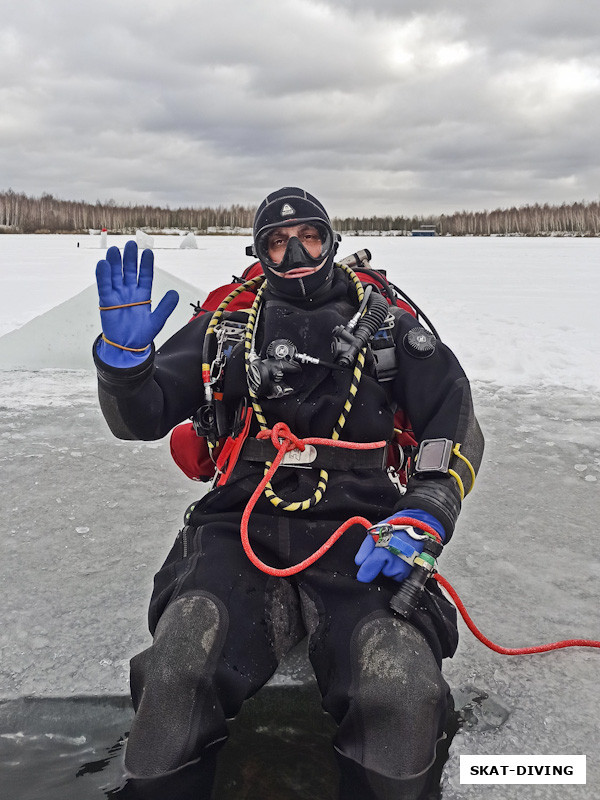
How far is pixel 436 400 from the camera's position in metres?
2.05

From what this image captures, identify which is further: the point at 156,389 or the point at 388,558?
the point at 156,389

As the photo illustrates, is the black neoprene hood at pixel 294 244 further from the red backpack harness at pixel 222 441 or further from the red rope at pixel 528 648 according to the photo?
the red rope at pixel 528 648

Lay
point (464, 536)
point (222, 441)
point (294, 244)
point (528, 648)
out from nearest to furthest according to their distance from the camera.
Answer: point (528, 648)
point (294, 244)
point (222, 441)
point (464, 536)

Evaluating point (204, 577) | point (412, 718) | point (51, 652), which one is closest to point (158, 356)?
point (204, 577)

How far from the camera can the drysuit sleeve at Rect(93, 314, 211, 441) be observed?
1.98m

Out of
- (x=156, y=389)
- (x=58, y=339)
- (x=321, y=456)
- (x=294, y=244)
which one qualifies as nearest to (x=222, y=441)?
(x=156, y=389)

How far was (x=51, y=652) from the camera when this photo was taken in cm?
199

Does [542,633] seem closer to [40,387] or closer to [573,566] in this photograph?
[573,566]

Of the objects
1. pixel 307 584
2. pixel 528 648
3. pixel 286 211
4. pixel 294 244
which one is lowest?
pixel 528 648

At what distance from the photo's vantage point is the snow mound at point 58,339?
5.66 meters

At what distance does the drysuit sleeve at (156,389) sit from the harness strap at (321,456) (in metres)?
0.28

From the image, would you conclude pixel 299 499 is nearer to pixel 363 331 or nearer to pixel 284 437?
pixel 284 437

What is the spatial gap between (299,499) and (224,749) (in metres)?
0.68

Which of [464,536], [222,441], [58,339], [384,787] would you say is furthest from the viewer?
[58,339]
